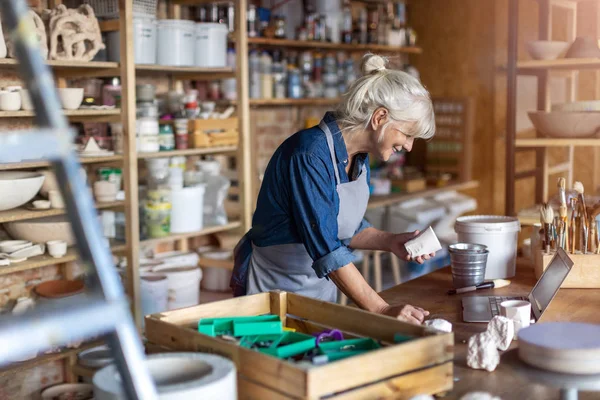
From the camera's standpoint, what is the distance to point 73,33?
139 inches

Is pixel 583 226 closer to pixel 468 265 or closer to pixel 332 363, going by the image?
pixel 468 265

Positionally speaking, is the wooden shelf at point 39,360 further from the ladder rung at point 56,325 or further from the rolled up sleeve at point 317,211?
the ladder rung at point 56,325

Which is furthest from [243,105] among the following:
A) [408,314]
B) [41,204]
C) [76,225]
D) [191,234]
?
[76,225]

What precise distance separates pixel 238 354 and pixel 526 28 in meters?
5.78

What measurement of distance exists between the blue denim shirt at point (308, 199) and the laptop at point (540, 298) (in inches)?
16.1

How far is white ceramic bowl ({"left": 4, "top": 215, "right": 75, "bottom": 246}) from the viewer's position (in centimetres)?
353

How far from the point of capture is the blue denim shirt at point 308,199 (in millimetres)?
2262

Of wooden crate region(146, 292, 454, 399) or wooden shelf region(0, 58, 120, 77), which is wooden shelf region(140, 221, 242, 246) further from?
wooden crate region(146, 292, 454, 399)

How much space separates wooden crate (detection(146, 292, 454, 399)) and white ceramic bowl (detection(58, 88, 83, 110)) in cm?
197

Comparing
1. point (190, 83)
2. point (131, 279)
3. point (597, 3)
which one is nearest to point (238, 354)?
point (131, 279)

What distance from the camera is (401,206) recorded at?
18.2 feet

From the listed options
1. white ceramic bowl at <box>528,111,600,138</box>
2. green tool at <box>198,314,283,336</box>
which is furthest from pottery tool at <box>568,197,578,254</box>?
green tool at <box>198,314,283,336</box>

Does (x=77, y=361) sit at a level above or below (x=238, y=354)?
below

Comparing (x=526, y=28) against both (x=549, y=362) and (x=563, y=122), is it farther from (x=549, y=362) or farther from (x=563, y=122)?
(x=549, y=362)
